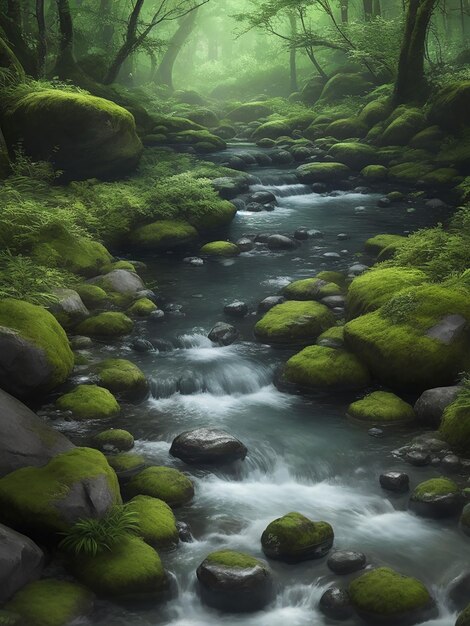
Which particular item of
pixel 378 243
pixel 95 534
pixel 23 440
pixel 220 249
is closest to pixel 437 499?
pixel 95 534

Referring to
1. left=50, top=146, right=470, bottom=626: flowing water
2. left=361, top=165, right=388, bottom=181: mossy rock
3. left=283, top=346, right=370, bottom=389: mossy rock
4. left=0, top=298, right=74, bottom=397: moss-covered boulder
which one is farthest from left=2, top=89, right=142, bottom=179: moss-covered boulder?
left=283, top=346, right=370, bottom=389: mossy rock

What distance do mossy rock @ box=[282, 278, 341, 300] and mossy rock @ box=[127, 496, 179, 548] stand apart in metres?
6.04

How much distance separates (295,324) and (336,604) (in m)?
5.62

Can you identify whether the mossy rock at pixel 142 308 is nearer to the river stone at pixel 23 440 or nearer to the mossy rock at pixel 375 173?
the river stone at pixel 23 440

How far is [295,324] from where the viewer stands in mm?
10797

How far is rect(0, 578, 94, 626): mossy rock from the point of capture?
5172mm

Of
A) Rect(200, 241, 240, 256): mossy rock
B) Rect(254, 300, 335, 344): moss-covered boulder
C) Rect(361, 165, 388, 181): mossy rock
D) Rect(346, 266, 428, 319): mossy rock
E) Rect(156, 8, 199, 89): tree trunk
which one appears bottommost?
Rect(254, 300, 335, 344): moss-covered boulder

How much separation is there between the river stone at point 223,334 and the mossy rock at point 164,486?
150 inches

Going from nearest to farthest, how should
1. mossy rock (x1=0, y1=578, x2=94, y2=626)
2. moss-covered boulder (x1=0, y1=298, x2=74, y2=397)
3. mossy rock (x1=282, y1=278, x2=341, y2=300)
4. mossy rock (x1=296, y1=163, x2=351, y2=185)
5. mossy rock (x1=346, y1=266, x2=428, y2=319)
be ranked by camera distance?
mossy rock (x1=0, y1=578, x2=94, y2=626) < moss-covered boulder (x1=0, y1=298, x2=74, y2=397) < mossy rock (x1=346, y1=266, x2=428, y2=319) < mossy rock (x1=282, y1=278, x2=341, y2=300) < mossy rock (x1=296, y1=163, x2=351, y2=185)

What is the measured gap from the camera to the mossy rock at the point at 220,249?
1495 cm

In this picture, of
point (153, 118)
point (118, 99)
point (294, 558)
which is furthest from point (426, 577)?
point (153, 118)

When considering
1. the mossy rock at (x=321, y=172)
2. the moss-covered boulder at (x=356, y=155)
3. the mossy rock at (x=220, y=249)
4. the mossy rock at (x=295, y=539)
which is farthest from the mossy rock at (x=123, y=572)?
the moss-covered boulder at (x=356, y=155)

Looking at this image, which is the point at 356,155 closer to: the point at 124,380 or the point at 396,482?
the point at 124,380

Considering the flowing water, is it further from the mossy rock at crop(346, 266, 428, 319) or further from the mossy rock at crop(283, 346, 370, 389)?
the mossy rock at crop(346, 266, 428, 319)
